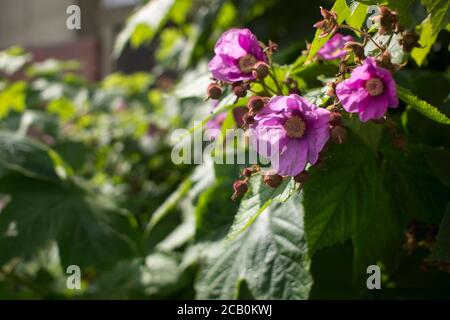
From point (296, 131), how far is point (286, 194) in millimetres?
79

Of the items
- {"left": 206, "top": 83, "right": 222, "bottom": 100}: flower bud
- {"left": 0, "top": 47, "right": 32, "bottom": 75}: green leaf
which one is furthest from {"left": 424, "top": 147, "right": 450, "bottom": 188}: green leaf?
{"left": 0, "top": 47, "right": 32, "bottom": 75}: green leaf

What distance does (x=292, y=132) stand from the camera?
73 cm

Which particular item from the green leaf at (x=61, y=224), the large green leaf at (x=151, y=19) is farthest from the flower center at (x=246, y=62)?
the large green leaf at (x=151, y=19)

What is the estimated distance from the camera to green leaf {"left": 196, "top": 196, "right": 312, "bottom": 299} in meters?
0.98

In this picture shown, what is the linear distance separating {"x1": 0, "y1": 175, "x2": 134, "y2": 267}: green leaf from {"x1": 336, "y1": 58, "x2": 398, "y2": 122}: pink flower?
2.63 ft

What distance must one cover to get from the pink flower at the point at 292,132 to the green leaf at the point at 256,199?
0.14 feet

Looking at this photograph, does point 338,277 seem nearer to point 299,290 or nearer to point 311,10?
point 299,290

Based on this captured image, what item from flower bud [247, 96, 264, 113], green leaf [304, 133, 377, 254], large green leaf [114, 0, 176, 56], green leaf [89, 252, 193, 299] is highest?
large green leaf [114, 0, 176, 56]

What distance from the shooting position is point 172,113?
2.22 metres

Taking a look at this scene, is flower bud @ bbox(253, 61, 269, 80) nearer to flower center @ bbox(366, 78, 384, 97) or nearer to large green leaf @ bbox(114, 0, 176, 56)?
flower center @ bbox(366, 78, 384, 97)

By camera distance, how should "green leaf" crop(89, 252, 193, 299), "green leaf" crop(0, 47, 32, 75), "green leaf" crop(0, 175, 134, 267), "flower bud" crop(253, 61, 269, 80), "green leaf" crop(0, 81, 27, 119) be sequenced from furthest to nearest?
"green leaf" crop(0, 47, 32, 75) < "green leaf" crop(0, 81, 27, 119) < "green leaf" crop(89, 252, 193, 299) < "green leaf" crop(0, 175, 134, 267) < "flower bud" crop(253, 61, 269, 80)

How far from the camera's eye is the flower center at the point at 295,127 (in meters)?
0.72

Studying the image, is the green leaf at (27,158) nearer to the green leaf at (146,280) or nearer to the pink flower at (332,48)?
the green leaf at (146,280)

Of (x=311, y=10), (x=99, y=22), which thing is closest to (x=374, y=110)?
(x=311, y=10)
